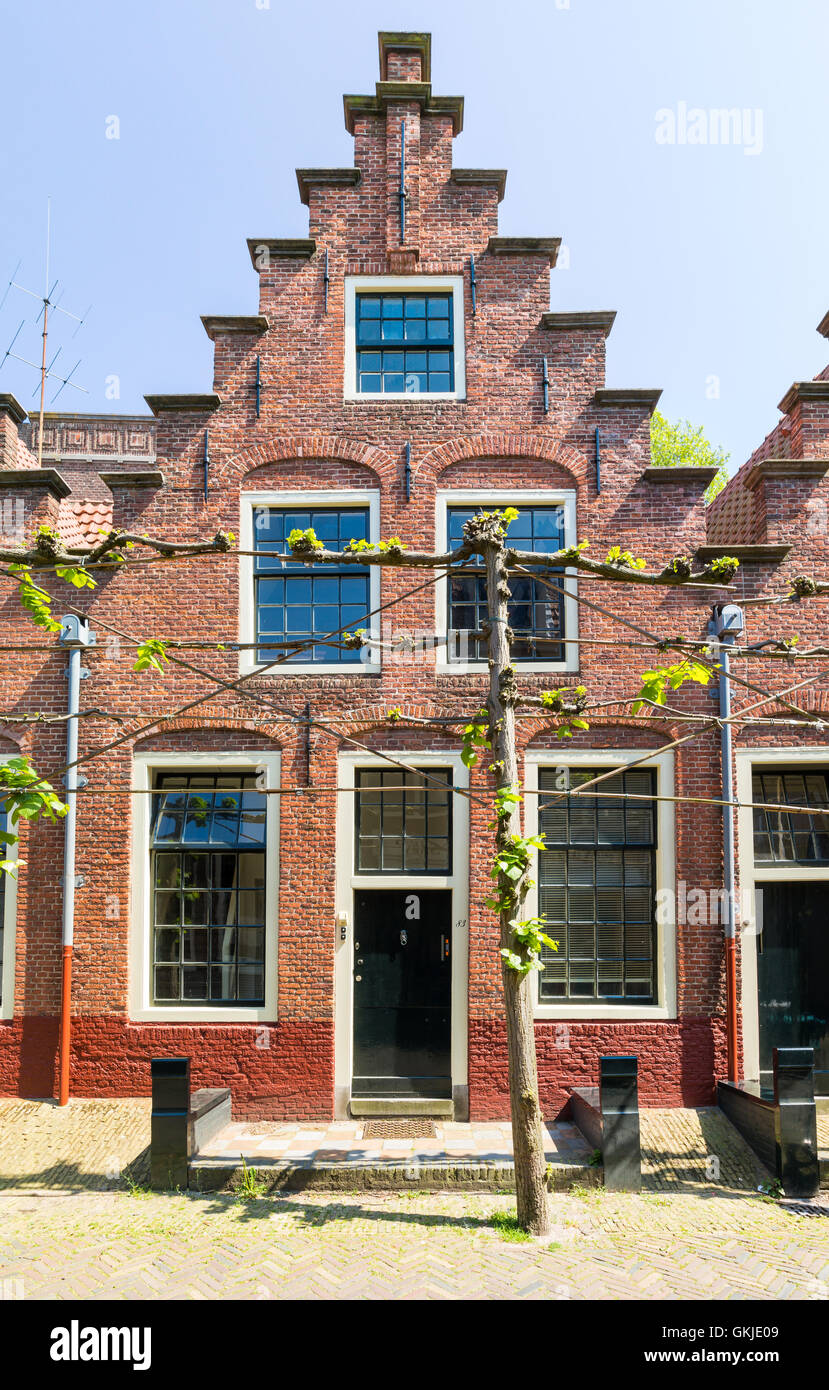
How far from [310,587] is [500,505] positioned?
2.26m

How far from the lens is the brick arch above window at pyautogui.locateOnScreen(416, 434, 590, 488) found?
9758mm

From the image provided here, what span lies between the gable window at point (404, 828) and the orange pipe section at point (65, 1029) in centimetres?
314

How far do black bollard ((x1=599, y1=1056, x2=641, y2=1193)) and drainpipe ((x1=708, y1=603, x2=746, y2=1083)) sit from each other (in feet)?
6.73

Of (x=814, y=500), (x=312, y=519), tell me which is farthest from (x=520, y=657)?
(x=814, y=500)

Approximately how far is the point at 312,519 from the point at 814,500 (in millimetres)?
5485

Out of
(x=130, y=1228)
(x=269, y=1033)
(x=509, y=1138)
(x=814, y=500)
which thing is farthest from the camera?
(x=814, y=500)

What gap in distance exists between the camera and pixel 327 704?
31.3 feet

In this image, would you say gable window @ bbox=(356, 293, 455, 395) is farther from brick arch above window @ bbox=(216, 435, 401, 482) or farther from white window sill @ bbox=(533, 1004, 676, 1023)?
white window sill @ bbox=(533, 1004, 676, 1023)

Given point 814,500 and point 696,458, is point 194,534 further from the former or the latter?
point 696,458

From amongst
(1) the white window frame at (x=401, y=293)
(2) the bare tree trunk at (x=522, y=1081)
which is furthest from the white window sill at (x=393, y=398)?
(2) the bare tree trunk at (x=522, y=1081)

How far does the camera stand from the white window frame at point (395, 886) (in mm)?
9172

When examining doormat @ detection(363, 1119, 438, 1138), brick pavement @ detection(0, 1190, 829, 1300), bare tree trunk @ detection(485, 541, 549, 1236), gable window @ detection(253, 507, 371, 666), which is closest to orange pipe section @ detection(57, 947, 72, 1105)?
brick pavement @ detection(0, 1190, 829, 1300)

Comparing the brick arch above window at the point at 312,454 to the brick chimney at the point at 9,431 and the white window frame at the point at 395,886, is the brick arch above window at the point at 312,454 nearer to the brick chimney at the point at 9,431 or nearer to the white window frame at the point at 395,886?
the brick chimney at the point at 9,431

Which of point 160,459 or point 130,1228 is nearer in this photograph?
point 130,1228
